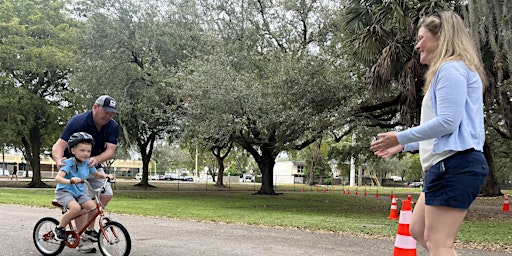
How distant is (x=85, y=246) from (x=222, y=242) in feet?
7.81

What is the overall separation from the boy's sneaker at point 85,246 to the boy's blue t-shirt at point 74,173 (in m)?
0.58

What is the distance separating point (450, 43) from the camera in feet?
9.41

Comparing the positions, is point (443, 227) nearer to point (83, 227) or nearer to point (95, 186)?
point (83, 227)

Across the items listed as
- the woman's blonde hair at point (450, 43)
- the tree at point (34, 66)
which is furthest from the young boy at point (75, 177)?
the tree at point (34, 66)

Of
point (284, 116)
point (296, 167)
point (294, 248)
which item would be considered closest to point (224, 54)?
point (284, 116)

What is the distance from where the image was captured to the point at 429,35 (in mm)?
2957

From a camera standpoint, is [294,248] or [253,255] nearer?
[253,255]

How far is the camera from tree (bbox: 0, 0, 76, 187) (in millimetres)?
27750

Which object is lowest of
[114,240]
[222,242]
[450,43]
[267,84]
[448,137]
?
[222,242]

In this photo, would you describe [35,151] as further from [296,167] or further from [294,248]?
[296,167]

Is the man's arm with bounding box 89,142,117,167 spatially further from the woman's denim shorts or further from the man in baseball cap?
the woman's denim shorts

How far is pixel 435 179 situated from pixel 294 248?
457 centimetres

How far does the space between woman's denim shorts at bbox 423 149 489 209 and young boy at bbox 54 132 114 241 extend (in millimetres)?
3779

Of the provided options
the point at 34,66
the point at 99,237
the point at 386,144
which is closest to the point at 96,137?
the point at 99,237
